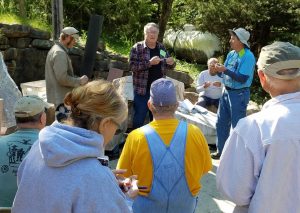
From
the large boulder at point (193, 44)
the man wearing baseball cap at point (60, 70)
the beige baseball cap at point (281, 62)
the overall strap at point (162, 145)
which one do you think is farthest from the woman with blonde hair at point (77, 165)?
the large boulder at point (193, 44)

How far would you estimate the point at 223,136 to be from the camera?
557 centimetres

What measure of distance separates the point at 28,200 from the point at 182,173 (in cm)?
121

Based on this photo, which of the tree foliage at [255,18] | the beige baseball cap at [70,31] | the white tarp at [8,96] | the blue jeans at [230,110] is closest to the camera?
the white tarp at [8,96]

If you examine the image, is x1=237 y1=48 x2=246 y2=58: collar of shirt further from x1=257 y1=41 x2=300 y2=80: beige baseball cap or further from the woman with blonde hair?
the woman with blonde hair

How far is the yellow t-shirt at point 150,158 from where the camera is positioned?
265 centimetres

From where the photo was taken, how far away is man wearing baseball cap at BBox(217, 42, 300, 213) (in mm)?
1943

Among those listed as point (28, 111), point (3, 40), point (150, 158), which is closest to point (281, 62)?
point (150, 158)

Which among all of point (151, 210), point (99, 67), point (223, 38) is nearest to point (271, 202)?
point (151, 210)

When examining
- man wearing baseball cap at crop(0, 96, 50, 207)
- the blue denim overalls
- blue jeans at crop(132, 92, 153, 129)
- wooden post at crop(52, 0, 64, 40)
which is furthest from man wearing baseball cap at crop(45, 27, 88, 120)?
wooden post at crop(52, 0, 64, 40)

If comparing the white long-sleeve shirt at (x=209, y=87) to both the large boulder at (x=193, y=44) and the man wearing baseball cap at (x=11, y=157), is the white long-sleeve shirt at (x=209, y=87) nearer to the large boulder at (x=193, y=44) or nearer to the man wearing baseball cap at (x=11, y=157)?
the man wearing baseball cap at (x=11, y=157)

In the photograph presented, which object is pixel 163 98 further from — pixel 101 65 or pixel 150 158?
pixel 101 65

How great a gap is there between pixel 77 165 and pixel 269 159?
869mm

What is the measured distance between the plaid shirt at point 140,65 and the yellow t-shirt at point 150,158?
2.65 metres

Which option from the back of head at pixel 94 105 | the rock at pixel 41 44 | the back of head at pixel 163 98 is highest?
the back of head at pixel 94 105
